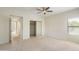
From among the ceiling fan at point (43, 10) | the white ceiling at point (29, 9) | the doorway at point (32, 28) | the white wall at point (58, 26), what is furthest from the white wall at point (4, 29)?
the white wall at point (58, 26)

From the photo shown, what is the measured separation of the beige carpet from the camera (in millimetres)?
1742

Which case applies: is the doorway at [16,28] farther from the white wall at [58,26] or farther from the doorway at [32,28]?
the white wall at [58,26]

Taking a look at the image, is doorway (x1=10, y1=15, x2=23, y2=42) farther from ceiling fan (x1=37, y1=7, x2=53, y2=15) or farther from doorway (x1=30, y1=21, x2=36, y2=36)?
ceiling fan (x1=37, y1=7, x2=53, y2=15)

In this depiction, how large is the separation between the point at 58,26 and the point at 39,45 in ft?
1.66

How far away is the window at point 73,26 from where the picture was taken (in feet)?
5.88

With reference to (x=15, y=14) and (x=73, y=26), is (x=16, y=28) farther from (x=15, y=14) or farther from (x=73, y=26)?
(x=73, y=26)

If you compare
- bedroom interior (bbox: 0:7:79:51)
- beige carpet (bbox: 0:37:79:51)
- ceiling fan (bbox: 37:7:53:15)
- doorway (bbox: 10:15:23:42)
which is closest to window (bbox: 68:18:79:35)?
bedroom interior (bbox: 0:7:79:51)

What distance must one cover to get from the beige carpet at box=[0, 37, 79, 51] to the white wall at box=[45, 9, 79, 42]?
0.11 m

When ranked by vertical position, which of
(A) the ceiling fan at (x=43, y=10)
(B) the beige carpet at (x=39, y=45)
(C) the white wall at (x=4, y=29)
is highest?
(A) the ceiling fan at (x=43, y=10)

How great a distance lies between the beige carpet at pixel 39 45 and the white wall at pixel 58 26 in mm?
109

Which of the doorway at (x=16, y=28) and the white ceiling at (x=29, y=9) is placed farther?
the doorway at (x=16, y=28)

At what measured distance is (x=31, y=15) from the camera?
186 centimetres

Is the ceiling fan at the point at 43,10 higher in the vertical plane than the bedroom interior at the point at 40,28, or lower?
higher
